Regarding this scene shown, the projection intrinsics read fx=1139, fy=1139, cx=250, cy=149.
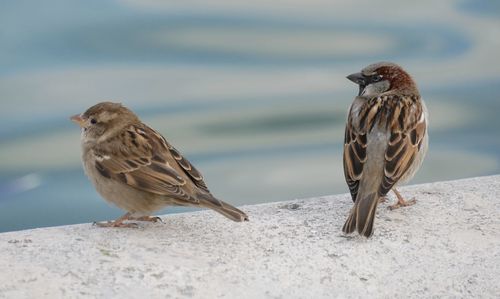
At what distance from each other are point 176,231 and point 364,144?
108 centimetres

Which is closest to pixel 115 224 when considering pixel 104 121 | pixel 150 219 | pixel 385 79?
pixel 150 219

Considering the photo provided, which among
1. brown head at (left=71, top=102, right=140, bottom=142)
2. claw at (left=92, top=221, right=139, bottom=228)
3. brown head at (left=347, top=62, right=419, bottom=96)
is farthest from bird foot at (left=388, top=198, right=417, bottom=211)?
brown head at (left=71, top=102, right=140, bottom=142)

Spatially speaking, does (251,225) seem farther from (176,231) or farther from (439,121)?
(439,121)

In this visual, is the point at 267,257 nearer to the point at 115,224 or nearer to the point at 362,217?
the point at 362,217

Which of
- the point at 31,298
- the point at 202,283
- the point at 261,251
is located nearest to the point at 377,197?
the point at 261,251

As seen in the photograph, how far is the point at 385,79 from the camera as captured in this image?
6312mm

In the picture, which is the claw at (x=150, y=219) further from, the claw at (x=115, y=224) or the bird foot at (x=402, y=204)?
the bird foot at (x=402, y=204)

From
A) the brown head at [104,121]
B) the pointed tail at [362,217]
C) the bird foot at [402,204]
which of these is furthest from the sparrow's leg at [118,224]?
the bird foot at [402,204]

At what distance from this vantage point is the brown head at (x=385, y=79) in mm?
6277

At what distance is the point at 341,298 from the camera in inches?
182

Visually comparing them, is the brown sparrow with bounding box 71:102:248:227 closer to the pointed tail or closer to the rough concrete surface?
the rough concrete surface

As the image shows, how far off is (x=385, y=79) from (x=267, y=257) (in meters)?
1.76

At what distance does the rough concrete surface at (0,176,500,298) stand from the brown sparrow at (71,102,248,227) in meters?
0.13

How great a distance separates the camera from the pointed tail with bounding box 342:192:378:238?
5.22 meters
